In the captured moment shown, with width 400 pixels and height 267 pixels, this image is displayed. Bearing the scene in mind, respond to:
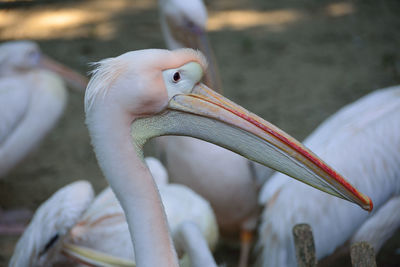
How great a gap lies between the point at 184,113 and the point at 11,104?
2.17 meters

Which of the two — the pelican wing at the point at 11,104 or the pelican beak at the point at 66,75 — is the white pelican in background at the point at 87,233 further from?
the pelican beak at the point at 66,75

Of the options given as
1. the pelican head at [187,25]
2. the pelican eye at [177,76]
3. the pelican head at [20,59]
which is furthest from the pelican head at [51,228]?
the pelican head at [20,59]

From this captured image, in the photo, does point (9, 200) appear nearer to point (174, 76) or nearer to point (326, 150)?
point (326, 150)

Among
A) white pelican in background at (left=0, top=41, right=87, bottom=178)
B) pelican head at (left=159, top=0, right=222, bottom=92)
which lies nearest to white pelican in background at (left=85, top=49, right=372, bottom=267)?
pelican head at (left=159, top=0, right=222, bottom=92)

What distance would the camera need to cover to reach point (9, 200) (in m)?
3.75

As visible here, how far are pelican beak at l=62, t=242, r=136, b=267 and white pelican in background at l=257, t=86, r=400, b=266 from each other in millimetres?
740

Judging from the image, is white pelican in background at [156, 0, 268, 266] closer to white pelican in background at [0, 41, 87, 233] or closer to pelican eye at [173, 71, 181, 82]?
white pelican in background at [0, 41, 87, 233]

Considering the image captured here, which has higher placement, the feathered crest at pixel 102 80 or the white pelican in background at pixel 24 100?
the feathered crest at pixel 102 80

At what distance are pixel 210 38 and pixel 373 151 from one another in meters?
3.42

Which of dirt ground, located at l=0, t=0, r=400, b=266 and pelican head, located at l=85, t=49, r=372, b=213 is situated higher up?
pelican head, located at l=85, t=49, r=372, b=213

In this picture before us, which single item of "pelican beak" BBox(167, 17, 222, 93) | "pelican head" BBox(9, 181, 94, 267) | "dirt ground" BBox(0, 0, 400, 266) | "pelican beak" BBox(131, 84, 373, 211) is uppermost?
"pelican beak" BBox(131, 84, 373, 211)

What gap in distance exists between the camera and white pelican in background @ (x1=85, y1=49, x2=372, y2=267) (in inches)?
60.0

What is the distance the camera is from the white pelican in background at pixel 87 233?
6.86 feet

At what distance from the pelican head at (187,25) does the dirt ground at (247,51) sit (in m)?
1.14
